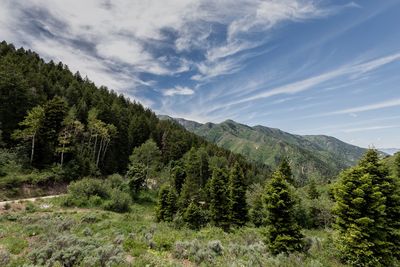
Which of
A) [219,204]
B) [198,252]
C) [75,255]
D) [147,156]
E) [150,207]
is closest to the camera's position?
[75,255]

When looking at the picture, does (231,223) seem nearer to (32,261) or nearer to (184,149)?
(32,261)

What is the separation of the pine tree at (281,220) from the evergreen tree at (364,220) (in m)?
2.86

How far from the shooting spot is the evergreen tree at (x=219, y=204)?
3362 centimetres

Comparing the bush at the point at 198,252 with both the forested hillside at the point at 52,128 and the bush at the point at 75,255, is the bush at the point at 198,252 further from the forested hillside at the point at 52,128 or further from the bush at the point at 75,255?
the forested hillside at the point at 52,128

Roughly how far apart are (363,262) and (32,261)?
59.0 feet

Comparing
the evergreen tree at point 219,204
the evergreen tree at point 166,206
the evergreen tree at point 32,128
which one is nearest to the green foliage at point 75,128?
the evergreen tree at point 32,128

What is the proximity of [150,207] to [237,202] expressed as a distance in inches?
654

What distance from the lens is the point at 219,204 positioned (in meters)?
34.4

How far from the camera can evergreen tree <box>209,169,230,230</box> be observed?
3362 centimetres

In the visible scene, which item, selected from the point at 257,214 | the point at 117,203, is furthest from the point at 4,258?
the point at 257,214

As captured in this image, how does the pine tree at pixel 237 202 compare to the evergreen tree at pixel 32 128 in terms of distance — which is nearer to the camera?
the pine tree at pixel 237 202

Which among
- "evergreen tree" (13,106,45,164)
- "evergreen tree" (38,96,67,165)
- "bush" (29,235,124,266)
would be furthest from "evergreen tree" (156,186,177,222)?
"bush" (29,235,124,266)

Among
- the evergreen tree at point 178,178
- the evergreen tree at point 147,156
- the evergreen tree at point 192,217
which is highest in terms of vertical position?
the evergreen tree at point 147,156

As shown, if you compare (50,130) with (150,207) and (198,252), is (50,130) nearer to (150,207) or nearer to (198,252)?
(150,207)
